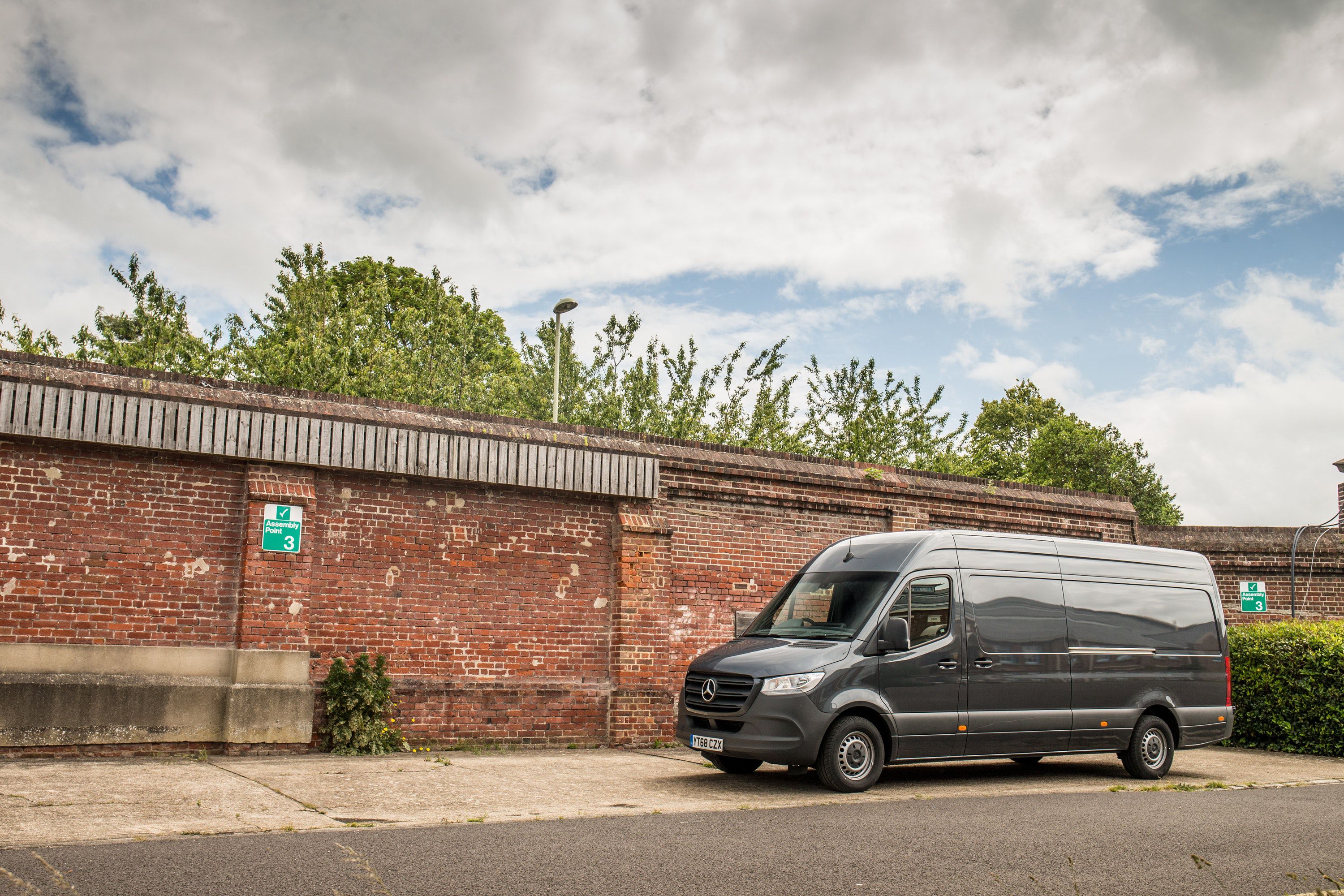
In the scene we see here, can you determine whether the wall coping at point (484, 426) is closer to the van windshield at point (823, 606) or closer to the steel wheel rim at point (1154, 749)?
the van windshield at point (823, 606)

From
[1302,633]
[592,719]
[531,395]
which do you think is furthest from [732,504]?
[531,395]

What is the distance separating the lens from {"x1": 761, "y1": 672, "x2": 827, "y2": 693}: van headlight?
891 centimetres

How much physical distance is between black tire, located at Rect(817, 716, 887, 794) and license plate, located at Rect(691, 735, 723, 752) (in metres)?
0.86

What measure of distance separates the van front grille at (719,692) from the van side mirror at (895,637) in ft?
4.12

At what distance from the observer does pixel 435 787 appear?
Result: 8.78m

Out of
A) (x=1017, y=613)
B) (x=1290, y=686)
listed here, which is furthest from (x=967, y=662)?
(x=1290, y=686)

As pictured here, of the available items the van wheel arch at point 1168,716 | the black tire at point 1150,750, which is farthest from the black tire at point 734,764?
the van wheel arch at point 1168,716

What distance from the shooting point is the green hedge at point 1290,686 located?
43.9 ft

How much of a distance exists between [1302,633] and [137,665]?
45.8 ft

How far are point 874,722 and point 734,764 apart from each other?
146cm

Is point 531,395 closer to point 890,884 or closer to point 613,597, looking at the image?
point 613,597

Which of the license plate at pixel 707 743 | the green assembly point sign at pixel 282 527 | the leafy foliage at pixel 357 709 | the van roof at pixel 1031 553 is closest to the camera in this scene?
the license plate at pixel 707 743

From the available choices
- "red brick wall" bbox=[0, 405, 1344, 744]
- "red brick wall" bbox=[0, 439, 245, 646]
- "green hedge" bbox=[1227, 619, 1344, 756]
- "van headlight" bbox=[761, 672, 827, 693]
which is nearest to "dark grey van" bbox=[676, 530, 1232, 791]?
"van headlight" bbox=[761, 672, 827, 693]

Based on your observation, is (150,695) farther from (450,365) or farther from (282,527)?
(450,365)
